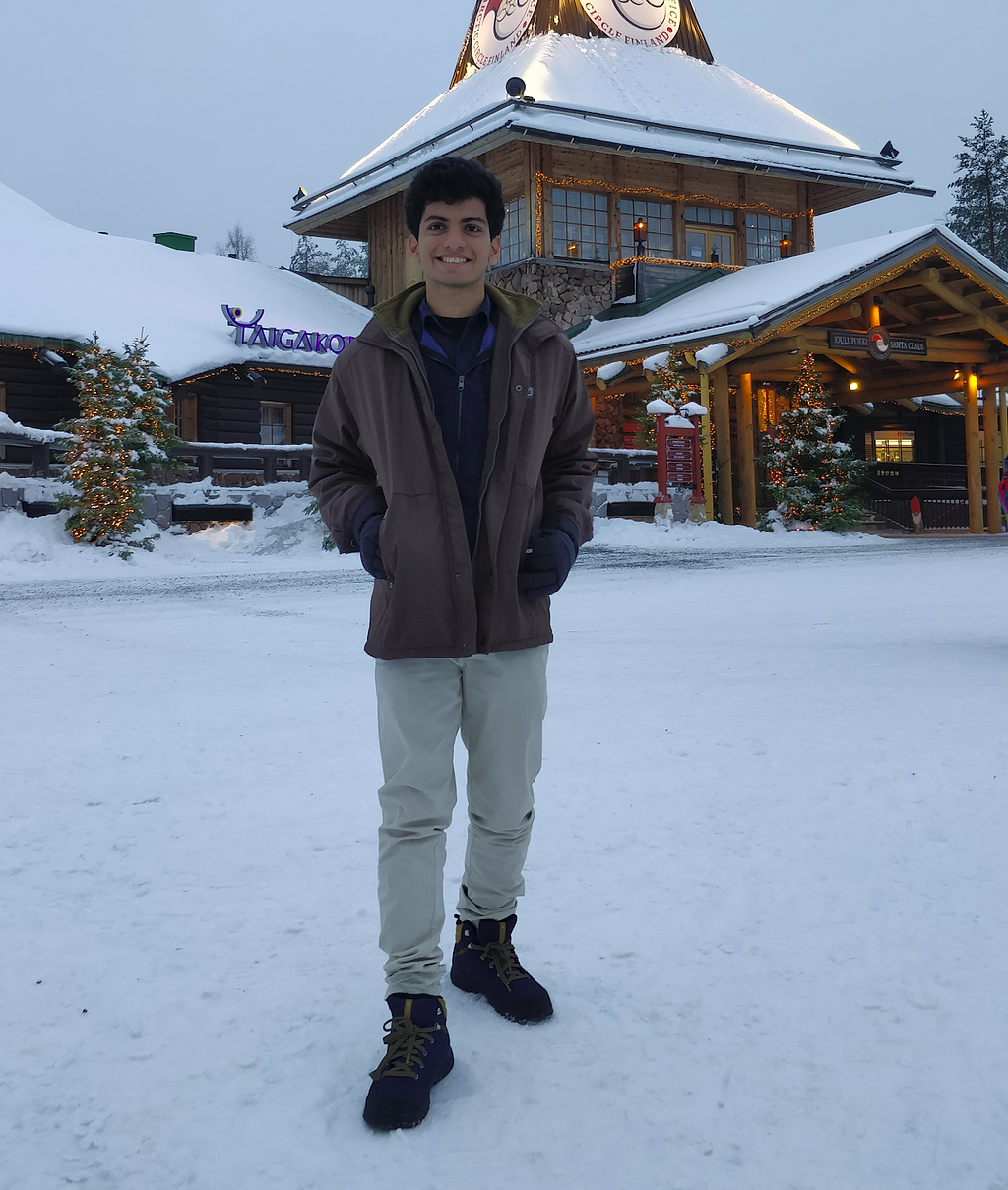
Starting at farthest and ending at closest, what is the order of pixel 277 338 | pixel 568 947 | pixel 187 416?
1. pixel 187 416
2. pixel 277 338
3. pixel 568 947

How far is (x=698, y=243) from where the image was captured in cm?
2505

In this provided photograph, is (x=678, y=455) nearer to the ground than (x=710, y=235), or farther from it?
nearer to the ground

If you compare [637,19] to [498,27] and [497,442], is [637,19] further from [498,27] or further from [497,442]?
[497,442]

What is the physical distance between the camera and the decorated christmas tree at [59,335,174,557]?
1487 centimetres

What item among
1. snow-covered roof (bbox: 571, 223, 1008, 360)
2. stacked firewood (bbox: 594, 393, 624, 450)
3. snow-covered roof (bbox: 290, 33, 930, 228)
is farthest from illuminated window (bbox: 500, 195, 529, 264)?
stacked firewood (bbox: 594, 393, 624, 450)

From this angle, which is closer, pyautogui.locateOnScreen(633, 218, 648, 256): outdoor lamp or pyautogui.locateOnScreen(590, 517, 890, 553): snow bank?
pyautogui.locateOnScreen(590, 517, 890, 553): snow bank

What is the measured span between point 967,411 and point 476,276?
2203 cm

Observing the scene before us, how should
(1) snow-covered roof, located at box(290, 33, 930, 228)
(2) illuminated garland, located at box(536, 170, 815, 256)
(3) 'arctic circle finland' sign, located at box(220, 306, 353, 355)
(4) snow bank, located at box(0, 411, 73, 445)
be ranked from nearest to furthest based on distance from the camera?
(4) snow bank, located at box(0, 411, 73, 445), (3) 'arctic circle finland' sign, located at box(220, 306, 353, 355), (1) snow-covered roof, located at box(290, 33, 930, 228), (2) illuminated garland, located at box(536, 170, 815, 256)

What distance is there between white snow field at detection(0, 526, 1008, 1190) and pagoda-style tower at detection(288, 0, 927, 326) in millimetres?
19285

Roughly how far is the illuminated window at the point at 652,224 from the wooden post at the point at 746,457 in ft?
19.0

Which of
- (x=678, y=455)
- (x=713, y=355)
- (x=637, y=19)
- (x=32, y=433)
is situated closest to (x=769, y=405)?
(x=678, y=455)

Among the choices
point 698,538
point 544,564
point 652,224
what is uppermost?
point 652,224

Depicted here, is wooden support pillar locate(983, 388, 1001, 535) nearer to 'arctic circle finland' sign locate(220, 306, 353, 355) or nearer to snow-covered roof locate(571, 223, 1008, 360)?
snow-covered roof locate(571, 223, 1008, 360)

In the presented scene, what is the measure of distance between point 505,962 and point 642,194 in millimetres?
24389
